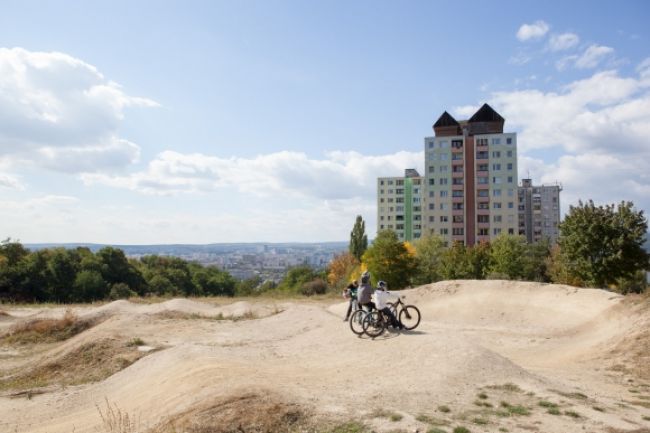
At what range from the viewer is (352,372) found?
11898 mm

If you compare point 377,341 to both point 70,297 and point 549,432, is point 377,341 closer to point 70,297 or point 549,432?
point 549,432

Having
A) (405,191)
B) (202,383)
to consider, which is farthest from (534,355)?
(405,191)

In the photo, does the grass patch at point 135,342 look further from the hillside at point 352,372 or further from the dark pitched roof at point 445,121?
the dark pitched roof at point 445,121

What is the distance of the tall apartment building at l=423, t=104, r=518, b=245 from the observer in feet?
284

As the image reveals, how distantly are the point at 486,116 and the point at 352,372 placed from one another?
9040cm

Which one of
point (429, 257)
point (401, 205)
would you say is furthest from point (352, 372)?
point (401, 205)

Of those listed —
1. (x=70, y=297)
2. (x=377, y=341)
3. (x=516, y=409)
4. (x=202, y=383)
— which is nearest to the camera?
(x=516, y=409)

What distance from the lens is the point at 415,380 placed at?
1076 cm

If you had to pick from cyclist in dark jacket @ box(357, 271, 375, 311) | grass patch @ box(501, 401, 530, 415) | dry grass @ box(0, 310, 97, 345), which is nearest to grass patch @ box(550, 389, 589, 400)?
grass patch @ box(501, 401, 530, 415)

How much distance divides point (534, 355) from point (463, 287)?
1169cm

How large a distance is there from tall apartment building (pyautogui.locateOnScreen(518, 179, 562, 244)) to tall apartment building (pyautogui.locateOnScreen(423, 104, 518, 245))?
54509 mm

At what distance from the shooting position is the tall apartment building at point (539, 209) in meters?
139

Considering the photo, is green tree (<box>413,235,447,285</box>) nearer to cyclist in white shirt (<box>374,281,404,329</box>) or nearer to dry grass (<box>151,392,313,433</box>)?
cyclist in white shirt (<box>374,281,404,329</box>)

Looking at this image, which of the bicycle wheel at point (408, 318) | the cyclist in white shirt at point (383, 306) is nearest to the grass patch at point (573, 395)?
the cyclist in white shirt at point (383, 306)
